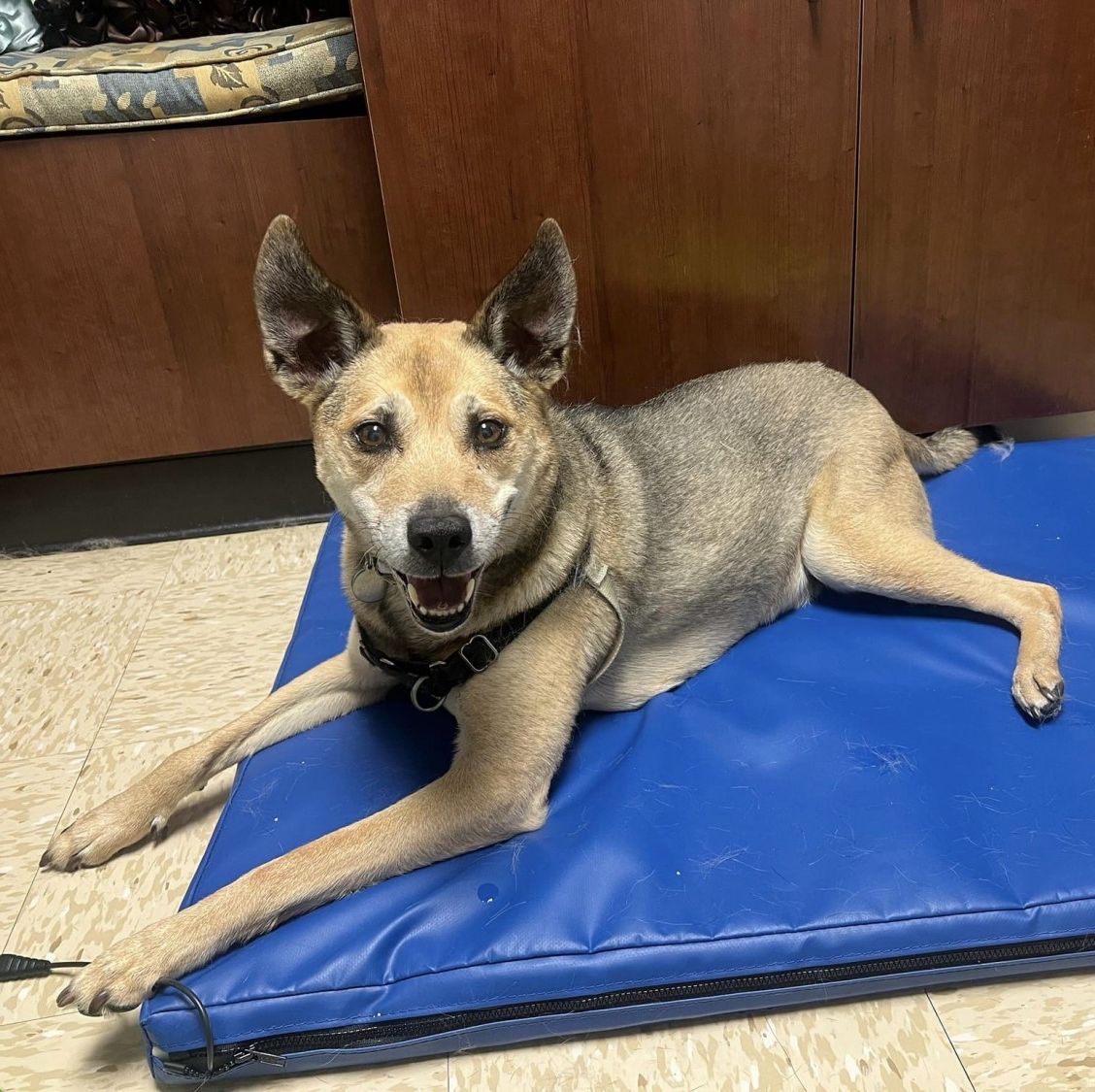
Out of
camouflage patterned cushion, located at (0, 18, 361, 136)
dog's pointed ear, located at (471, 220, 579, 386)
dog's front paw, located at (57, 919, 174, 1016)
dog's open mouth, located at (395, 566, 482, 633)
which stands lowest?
dog's front paw, located at (57, 919, 174, 1016)

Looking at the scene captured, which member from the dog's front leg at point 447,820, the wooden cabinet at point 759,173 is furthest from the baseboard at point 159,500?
the dog's front leg at point 447,820

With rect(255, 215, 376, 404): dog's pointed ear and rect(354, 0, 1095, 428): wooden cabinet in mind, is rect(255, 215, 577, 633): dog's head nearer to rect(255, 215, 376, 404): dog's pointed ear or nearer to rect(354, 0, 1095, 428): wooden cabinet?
rect(255, 215, 376, 404): dog's pointed ear

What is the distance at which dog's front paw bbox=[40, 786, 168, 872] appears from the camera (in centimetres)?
190

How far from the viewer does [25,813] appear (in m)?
2.16

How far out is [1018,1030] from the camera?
4.90ft

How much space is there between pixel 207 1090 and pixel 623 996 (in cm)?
78

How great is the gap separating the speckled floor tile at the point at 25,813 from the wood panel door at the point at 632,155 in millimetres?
1793

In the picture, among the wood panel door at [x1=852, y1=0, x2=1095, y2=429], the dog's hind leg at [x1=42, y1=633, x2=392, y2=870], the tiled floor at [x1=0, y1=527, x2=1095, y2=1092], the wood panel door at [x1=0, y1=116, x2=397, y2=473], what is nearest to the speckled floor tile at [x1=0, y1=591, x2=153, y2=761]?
the tiled floor at [x1=0, y1=527, x2=1095, y2=1092]

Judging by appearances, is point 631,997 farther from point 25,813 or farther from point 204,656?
A: point 204,656

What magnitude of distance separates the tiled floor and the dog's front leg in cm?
26

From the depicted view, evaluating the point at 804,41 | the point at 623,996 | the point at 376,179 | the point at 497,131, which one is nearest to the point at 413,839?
the point at 623,996

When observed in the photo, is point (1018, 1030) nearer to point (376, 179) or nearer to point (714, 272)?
point (714, 272)

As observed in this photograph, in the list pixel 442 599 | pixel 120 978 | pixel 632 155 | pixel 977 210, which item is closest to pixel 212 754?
pixel 120 978

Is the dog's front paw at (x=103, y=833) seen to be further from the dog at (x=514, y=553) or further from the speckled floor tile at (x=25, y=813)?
the speckled floor tile at (x=25, y=813)
